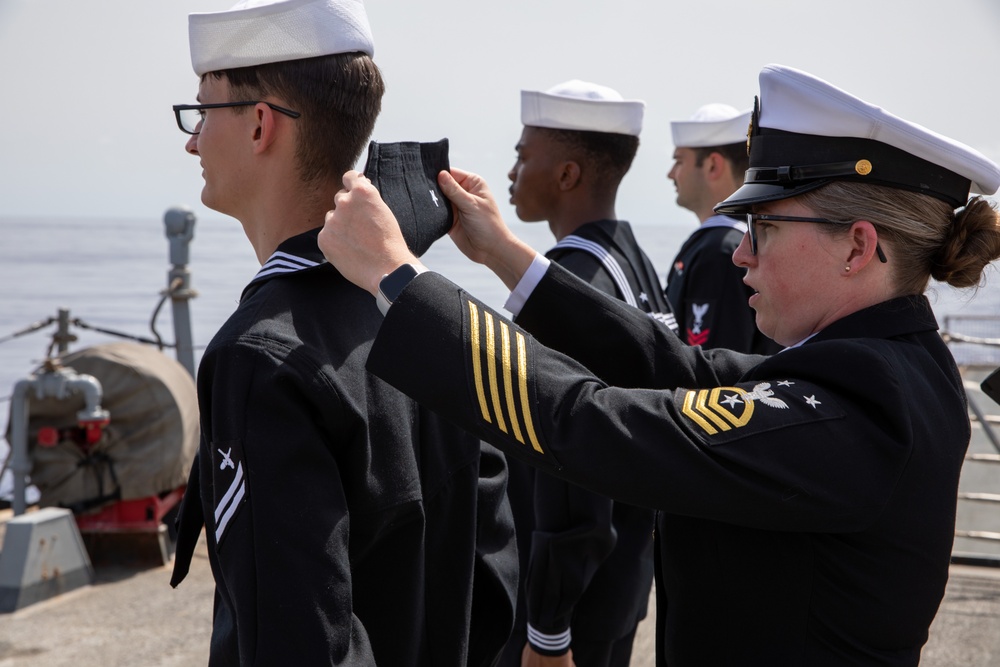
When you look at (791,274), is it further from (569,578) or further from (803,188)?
(569,578)

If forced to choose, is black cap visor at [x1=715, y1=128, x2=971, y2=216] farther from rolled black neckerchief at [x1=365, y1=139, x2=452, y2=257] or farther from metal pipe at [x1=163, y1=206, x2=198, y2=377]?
metal pipe at [x1=163, y1=206, x2=198, y2=377]

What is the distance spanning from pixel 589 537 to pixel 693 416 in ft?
5.73

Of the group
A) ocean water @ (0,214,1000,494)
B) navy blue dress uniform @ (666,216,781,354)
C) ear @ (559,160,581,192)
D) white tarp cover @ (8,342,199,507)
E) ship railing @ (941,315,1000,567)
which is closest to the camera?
ear @ (559,160,581,192)

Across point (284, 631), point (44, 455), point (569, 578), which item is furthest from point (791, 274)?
point (44, 455)

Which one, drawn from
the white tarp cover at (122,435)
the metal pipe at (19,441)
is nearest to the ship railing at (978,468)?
the white tarp cover at (122,435)

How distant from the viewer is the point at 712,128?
506cm

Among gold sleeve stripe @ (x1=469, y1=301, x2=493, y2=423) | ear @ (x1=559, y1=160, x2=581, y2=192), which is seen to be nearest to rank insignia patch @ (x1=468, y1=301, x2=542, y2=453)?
gold sleeve stripe @ (x1=469, y1=301, x2=493, y2=423)

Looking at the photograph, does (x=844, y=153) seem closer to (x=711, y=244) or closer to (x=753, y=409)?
(x=753, y=409)

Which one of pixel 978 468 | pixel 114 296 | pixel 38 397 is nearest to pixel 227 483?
pixel 38 397

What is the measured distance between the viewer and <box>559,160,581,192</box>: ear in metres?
3.88

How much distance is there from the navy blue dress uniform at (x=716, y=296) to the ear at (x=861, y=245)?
2369 millimetres

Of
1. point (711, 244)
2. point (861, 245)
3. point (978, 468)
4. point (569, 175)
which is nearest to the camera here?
point (861, 245)

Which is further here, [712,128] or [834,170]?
[712,128]

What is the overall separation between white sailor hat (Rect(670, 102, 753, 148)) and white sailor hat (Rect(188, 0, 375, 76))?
3440mm
